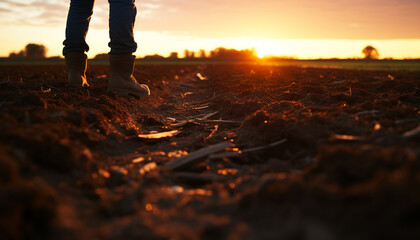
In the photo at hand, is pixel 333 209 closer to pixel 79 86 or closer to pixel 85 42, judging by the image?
pixel 85 42

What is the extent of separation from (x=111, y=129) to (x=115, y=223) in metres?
1.67

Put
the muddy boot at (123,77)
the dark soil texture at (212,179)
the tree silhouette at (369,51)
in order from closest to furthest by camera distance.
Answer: the dark soil texture at (212,179) → the muddy boot at (123,77) → the tree silhouette at (369,51)

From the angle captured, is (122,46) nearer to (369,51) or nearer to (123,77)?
(123,77)

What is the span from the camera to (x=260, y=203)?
133 cm

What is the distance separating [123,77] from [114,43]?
58 cm

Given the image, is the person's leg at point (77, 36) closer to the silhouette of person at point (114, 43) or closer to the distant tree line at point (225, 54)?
the silhouette of person at point (114, 43)

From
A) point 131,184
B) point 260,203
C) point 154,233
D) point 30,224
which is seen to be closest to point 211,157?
point 131,184

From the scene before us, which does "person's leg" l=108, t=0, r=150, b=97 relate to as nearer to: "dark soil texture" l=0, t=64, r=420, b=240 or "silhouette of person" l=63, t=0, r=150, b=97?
"silhouette of person" l=63, t=0, r=150, b=97

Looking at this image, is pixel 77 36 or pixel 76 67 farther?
pixel 76 67

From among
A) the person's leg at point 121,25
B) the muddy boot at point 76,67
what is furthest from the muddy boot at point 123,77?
the muddy boot at point 76,67

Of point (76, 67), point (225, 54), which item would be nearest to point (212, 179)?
point (76, 67)

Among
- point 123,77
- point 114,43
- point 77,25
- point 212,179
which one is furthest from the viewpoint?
point 123,77

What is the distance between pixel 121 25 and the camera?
373 cm

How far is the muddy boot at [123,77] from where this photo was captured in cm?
409
